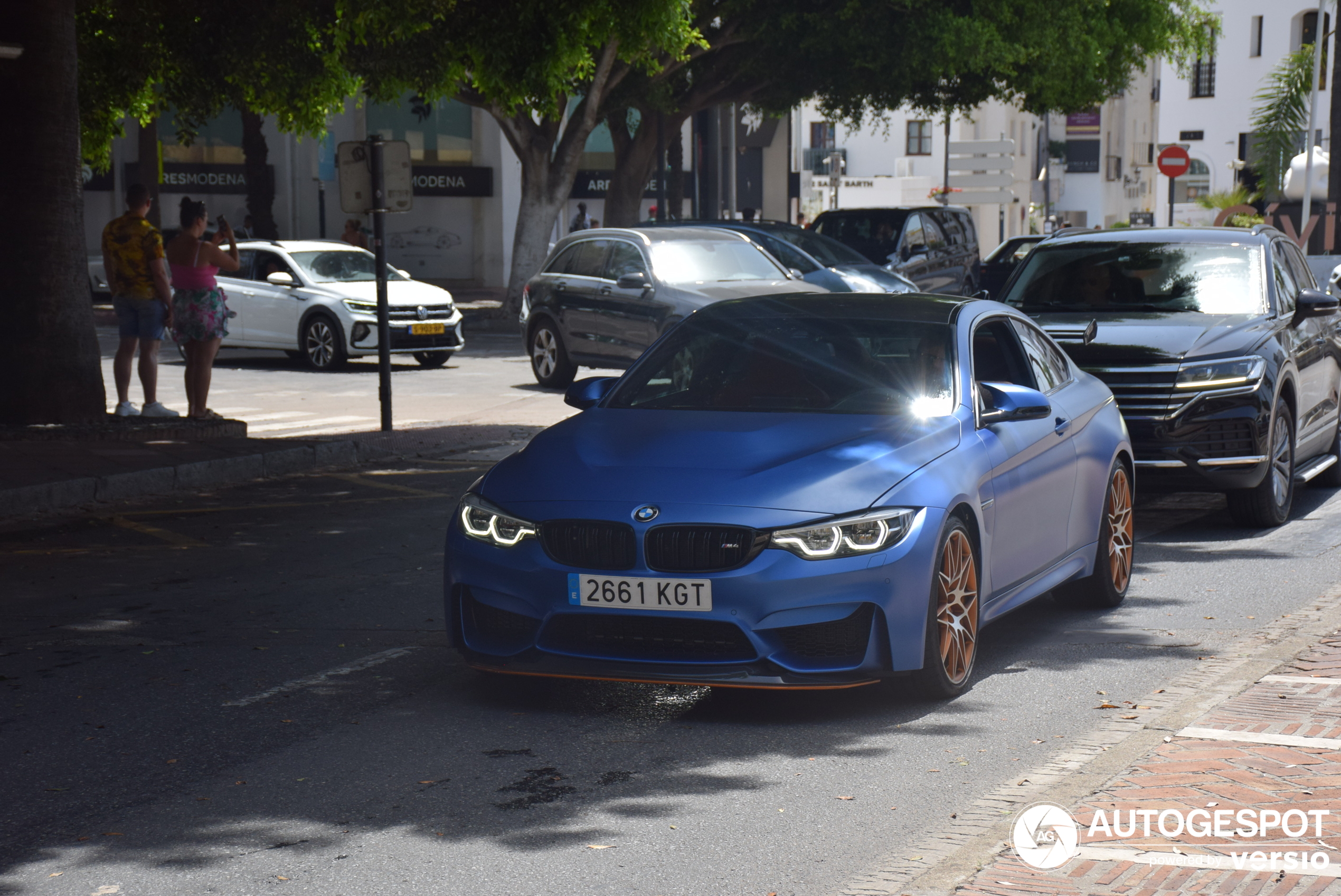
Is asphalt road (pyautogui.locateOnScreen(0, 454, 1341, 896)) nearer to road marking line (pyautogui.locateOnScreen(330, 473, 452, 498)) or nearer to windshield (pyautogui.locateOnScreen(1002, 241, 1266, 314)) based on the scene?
windshield (pyautogui.locateOnScreen(1002, 241, 1266, 314))

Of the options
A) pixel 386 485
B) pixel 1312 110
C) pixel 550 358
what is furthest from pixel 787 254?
pixel 1312 110

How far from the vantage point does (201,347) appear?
47.4 feet

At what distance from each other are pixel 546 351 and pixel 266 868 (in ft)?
50.0

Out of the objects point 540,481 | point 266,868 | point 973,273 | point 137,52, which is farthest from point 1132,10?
point 266,868

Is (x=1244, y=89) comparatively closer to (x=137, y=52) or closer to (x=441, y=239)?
(x=441, y=239)

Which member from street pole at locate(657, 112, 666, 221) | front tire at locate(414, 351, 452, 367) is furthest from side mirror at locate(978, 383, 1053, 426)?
street pole at locate(657, 112, 666, 221)

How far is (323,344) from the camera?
71.1 ft

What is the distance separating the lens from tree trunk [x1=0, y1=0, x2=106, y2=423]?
12727mm

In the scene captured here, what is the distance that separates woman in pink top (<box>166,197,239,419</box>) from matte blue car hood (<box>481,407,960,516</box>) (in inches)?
333

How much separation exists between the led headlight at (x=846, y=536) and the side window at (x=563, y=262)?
560 inches

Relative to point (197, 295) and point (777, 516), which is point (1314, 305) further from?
point (197, 295)

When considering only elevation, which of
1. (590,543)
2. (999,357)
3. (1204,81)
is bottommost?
(590,543)

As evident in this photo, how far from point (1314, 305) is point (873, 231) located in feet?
53.0

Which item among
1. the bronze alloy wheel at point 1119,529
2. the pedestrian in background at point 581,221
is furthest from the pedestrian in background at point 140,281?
the pedestrian in background at point 581,221
